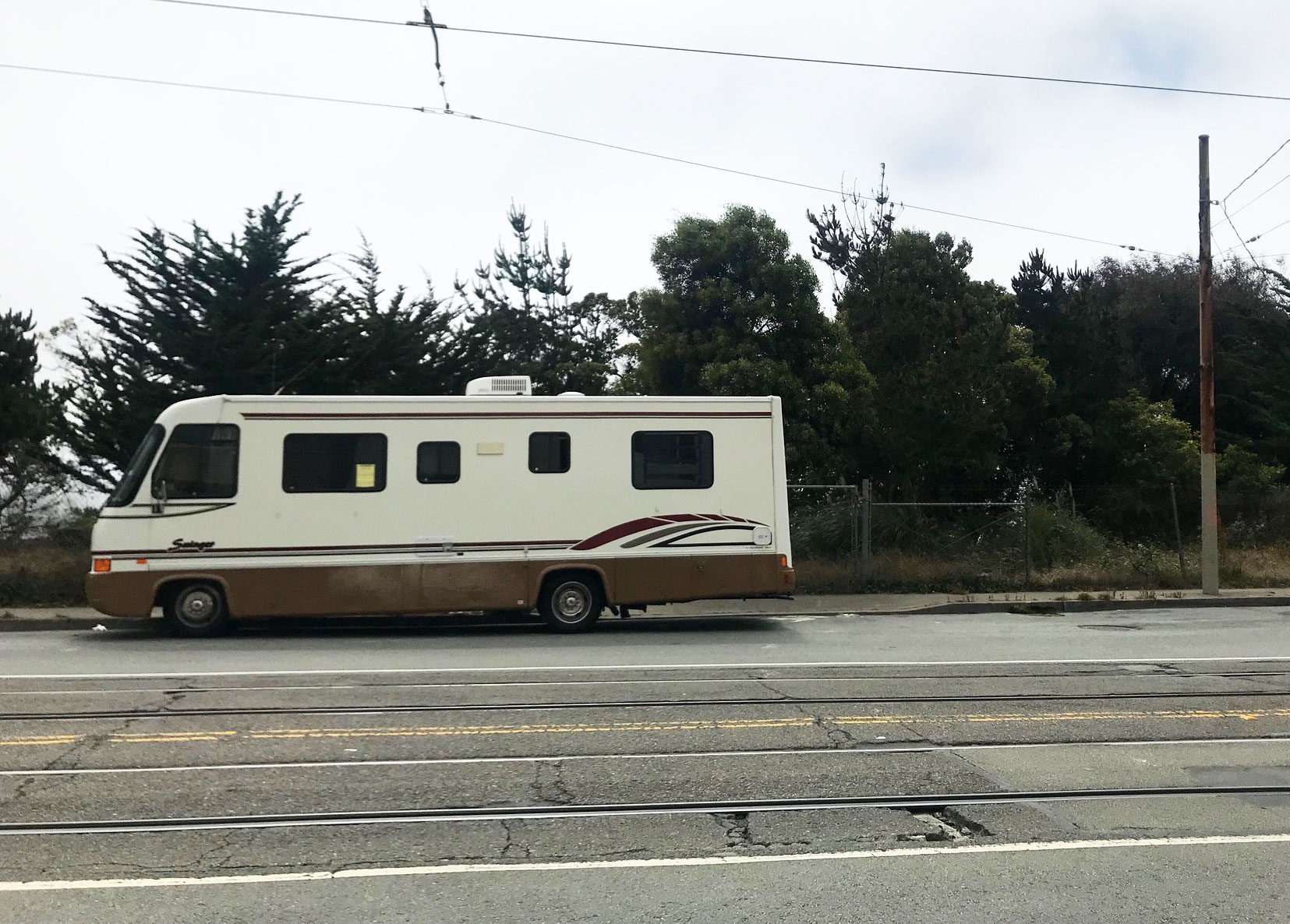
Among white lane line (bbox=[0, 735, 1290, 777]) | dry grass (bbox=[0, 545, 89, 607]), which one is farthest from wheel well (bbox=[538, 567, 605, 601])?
dry grass (bbox=[0, 545, 89, 607])

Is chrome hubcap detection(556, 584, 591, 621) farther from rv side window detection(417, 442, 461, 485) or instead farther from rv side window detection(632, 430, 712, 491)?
rv side window detection(417, 442, 461, 485)

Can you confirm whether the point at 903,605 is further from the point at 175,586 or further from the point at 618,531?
the point at 175,586

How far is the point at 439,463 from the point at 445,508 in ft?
1.90

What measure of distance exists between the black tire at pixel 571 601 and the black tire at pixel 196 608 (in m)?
3.96

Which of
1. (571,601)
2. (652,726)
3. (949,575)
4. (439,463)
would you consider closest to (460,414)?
(439,463)

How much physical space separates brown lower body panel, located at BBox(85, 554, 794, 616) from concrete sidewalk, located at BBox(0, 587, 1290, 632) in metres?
1.82

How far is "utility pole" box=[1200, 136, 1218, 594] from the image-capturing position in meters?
19.0

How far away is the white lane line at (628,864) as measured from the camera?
5145 millimetres

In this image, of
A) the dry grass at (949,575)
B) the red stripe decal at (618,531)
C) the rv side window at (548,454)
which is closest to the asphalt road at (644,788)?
the red stripe decal at (618,531)

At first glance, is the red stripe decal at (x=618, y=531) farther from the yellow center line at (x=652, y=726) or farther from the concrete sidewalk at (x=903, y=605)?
the yellow center line at (x=652, y=726)

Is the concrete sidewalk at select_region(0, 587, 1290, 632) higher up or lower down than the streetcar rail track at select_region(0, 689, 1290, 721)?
higher up

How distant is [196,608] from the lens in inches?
549

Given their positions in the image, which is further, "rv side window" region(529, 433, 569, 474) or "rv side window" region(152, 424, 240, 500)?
"rv side window" region(529, 433, 569, 474)

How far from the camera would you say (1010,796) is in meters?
6.55
